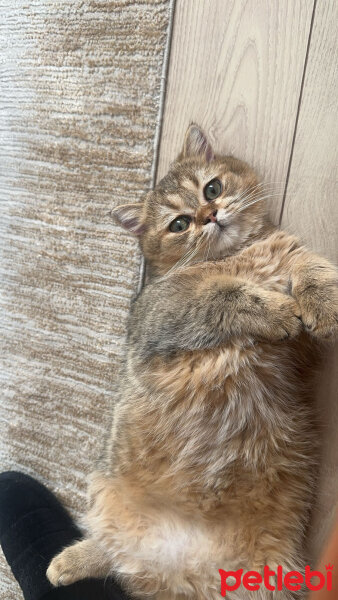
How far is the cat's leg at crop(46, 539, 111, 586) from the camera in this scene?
51.1 inches

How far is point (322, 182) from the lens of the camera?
1.31m

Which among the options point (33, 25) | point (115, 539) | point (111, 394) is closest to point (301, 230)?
point (111, 394)

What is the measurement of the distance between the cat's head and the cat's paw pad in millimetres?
828

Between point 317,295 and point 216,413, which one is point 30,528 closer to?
point 216,413

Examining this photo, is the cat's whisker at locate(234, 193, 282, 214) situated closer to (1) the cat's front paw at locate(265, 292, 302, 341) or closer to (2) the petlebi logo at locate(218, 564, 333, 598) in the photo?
(1) the cat's front paw at locate(265, 292, 302, 341)

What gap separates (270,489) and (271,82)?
1.09m

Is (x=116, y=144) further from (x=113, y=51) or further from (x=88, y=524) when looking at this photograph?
(x=88, y=524)

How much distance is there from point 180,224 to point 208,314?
34 centimetres

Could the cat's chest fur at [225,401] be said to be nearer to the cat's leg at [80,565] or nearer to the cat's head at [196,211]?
the cat's head at [196,211]

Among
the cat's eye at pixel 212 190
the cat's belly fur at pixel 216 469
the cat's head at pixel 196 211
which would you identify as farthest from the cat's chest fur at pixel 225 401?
the cat's eye at pixel 212 190

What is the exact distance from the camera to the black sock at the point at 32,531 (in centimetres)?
154

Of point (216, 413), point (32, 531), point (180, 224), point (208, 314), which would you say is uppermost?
point (180, 224)

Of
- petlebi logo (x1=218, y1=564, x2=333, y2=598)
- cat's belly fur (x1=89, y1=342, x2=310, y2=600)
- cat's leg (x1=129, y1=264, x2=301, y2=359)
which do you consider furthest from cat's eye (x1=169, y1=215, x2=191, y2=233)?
petlebi logo (x1=218, y1=564, x2=333, y2=598)

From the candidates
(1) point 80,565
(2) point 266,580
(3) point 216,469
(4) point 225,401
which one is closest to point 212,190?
(4) point 225,401
